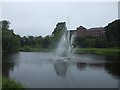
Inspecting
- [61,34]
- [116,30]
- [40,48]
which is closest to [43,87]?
[61,34]

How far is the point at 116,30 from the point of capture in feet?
121

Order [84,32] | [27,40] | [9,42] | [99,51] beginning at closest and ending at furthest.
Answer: [9,42] < [99,51] < [27,40] < [84,32]

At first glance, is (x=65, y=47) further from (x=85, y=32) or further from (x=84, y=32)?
(x=85, y=32)

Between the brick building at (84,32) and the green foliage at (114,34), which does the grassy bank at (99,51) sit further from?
the brick building at (84,32)

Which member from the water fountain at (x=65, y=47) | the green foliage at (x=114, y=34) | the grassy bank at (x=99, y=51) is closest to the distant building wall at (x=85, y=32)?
the green foliage at (x=114, y=34)

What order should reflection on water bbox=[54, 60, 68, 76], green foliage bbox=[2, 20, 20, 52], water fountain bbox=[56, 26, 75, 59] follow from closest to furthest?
1. reflection on water bbox=[54, 60, 68, 76]
2. water fountain bbox=[56, 26, 75, 59]
3. green foliage bbox=[2, 20, 20, 52]

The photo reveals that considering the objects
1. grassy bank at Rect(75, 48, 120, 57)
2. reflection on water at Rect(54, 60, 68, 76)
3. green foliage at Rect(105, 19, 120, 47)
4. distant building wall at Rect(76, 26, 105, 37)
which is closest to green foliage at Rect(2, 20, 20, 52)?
grassy bank at Rect(75, 48, 120, 57)

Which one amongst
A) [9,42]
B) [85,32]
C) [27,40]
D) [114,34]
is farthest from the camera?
[85,32]

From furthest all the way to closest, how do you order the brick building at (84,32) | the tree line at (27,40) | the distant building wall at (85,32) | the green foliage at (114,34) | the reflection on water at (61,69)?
the distant building wall at (85,32) → the brick building at (84,32) → the green foliage at (114,34) → the tree line at (27,40) → the reflection on water at (61,69)

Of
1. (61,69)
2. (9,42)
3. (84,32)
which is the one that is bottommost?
(61,69)

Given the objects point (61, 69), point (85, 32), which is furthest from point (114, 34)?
point (61, 69)

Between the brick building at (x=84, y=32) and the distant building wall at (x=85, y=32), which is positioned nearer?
the brick building at (x=84, y=32)

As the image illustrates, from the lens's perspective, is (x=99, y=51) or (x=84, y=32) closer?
(x=99, y=51)

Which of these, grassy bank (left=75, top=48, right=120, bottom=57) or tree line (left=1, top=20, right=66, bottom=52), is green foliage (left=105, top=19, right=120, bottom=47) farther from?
tree line (left=1, top=20, right=66, bottom=52)
